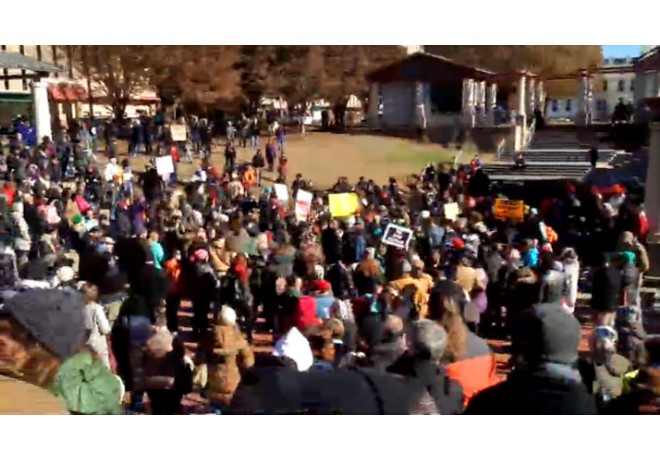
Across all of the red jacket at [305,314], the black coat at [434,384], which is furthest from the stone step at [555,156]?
the black coat at [434,384]

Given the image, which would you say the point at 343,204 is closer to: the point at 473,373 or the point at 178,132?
the point at 178,132

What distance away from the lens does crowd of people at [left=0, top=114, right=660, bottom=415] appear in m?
5.38

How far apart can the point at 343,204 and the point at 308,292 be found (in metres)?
1.63

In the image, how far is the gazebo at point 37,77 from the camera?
25.2ft

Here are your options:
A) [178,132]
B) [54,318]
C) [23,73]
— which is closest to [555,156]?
[178,132]

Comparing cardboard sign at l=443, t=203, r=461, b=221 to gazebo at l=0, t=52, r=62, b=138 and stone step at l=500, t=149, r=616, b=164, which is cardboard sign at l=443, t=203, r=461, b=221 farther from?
gazebo at l=0, t=52, r=62, b=138

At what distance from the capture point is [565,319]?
460 cm

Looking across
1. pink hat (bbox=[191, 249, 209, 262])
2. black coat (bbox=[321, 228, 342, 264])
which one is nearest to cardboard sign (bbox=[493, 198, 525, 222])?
black coat (bbox=[321, 228, 342, 264])

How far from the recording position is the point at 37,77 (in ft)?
27.3

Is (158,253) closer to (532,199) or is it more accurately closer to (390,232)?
(390,232)

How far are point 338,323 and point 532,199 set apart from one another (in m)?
3.21

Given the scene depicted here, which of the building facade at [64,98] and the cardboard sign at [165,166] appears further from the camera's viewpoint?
the cardboard sign at [165,166]

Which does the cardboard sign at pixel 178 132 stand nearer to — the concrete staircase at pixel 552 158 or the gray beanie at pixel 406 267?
the gray beanie at pixel 406 267

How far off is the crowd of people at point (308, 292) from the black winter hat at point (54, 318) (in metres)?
0.02
